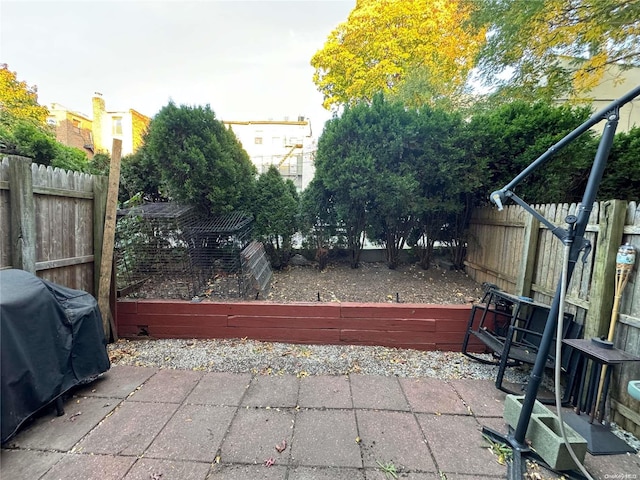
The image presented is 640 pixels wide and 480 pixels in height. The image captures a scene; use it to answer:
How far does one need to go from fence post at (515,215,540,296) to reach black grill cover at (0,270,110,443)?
3865 mm

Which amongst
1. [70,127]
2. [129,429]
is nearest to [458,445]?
[129,429]

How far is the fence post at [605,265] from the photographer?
1.98 m

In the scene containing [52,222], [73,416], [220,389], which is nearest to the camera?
[73,416]

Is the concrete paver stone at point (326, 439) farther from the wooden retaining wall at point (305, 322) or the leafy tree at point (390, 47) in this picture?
the leafy tree at point (390, 47)

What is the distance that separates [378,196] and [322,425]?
2.64m

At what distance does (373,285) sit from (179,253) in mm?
2735

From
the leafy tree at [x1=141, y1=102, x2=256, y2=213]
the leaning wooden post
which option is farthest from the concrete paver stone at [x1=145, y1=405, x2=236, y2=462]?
the leafy tree at [x1=141, y1=102, x2=256, y2=213]

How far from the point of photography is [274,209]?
438cm

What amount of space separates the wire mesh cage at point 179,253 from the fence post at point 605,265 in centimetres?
322

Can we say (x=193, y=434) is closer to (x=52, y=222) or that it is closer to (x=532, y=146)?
(x=52, y=222)

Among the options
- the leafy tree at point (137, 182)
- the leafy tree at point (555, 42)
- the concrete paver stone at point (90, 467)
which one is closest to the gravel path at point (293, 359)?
the concrete paver stone at point (90, 467)

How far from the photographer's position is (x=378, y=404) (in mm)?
2152

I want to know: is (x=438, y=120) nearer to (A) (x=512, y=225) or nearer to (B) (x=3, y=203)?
(A) (x=512, y=225)

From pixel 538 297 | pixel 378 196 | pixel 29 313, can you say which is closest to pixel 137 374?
pixel 29 313
